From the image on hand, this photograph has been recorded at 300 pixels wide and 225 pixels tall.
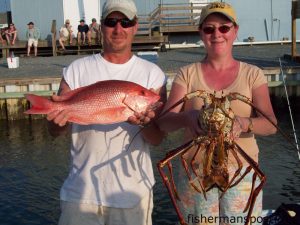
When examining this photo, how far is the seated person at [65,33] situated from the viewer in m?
27.0

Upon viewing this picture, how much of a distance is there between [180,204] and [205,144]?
0.89 metres

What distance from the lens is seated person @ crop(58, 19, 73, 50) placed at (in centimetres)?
2705

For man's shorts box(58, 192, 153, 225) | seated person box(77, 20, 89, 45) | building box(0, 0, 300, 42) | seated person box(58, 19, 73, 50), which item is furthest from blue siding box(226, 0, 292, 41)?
man's shorts box(58, 192, 153, 225)

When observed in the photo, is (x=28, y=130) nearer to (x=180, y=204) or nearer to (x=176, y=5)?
(x=180, y=204)

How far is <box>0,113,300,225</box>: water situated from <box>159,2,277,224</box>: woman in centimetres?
447

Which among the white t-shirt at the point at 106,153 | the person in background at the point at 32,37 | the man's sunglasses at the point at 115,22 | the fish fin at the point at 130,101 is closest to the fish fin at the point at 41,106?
the white t-shirt at the point at 106,153

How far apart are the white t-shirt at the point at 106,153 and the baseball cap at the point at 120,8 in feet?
1.10

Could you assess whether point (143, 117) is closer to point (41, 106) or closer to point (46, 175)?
point (41, 106)

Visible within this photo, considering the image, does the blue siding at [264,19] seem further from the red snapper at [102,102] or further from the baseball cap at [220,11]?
the red snapper at [102,102]

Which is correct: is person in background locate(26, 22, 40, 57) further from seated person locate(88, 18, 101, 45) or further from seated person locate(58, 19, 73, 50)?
seated person locate(88, 18, 101, 45)

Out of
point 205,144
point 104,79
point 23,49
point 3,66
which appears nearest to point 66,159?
point 104,79

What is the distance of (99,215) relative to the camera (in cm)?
373

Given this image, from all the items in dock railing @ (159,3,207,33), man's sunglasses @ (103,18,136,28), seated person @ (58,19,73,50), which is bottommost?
man's sunglasses @ (103,18,136,28)

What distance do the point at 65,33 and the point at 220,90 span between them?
2465 centimetres
